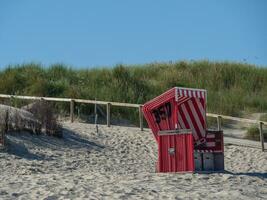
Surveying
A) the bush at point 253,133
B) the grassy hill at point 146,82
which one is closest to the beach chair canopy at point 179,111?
the bush at point 253,133

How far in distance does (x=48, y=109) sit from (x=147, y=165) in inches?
141

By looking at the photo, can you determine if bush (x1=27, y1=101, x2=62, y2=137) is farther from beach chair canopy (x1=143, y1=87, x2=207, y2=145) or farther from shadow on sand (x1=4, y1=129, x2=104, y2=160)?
beach chair canopy (x1=143, y1=87, x2=207, y2=145)

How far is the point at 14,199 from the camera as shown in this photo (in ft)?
29.6

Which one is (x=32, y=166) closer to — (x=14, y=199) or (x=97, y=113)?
(x=14, y=199)

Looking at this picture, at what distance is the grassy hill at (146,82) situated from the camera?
24078mm

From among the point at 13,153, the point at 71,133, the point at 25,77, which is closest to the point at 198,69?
the point at 25,77

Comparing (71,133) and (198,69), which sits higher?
(198,69)

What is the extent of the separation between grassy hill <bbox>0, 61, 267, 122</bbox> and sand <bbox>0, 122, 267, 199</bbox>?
4177mm

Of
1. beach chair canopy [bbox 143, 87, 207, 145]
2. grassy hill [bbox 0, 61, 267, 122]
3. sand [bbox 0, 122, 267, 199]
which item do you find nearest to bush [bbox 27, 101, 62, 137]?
sand [bbox 0, 122, 267, 199]

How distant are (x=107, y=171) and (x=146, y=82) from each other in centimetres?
1306

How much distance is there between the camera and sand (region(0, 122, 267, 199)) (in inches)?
383

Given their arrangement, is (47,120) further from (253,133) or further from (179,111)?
(253,133)

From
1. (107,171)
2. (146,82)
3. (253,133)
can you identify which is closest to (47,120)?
(107,171)

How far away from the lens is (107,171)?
545 inches
